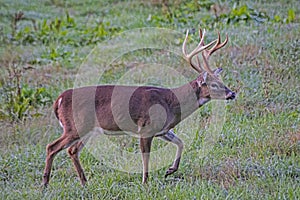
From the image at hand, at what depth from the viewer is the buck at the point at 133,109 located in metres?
6.03

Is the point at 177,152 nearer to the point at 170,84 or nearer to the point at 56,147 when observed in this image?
the point at 56,147

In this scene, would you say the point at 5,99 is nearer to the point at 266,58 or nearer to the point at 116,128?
the point at 116,128

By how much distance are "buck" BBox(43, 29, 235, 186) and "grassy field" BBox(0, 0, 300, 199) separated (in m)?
0.37

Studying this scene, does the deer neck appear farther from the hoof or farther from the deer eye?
the hoof

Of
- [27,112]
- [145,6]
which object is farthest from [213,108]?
[145,6]

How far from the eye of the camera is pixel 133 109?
615cm

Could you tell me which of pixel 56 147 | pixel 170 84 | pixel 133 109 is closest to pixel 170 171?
pixel 133 109

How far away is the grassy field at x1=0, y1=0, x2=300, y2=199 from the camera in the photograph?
5746mm

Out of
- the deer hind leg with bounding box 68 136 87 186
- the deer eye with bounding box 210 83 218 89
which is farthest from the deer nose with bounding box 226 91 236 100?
the deer hind leg with bounding box 68 136 87 186

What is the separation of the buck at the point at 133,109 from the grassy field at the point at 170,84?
0.37 meters

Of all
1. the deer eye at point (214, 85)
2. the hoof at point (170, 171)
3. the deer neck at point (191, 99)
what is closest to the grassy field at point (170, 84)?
the hoof at point (170, 171)

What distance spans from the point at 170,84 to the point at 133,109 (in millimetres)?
3285

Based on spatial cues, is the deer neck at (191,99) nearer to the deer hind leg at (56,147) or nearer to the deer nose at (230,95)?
the deer nose at (230,95)

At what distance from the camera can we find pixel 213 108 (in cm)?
807
